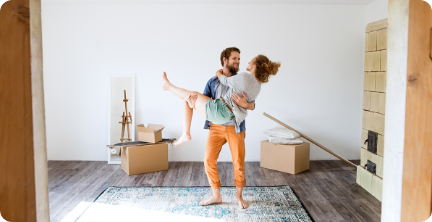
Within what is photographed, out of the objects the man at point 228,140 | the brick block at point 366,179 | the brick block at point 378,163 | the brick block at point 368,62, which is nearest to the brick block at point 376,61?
the brick block at point 368,62

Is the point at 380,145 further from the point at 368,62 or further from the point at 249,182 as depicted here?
the point at 249,182

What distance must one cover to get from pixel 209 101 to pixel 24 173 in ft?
5.89

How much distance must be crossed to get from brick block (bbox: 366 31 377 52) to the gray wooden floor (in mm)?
1663

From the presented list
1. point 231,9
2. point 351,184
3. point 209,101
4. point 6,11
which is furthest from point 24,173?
point 231,9

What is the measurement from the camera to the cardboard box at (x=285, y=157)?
156 inches

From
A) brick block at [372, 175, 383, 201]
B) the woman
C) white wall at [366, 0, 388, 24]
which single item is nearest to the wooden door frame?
the woman

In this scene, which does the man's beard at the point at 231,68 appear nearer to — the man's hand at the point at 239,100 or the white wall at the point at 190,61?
the man's hand at the point at 239,100

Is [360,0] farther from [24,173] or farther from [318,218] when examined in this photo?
[24,173]

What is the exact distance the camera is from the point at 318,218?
264 centimetres

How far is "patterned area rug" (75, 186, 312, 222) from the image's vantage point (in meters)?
2.65

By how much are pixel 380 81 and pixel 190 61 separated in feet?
8.74

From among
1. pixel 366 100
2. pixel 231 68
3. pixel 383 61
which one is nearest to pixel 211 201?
pixel 231 68

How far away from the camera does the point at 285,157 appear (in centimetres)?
404

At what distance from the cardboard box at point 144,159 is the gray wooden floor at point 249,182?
10 cm
